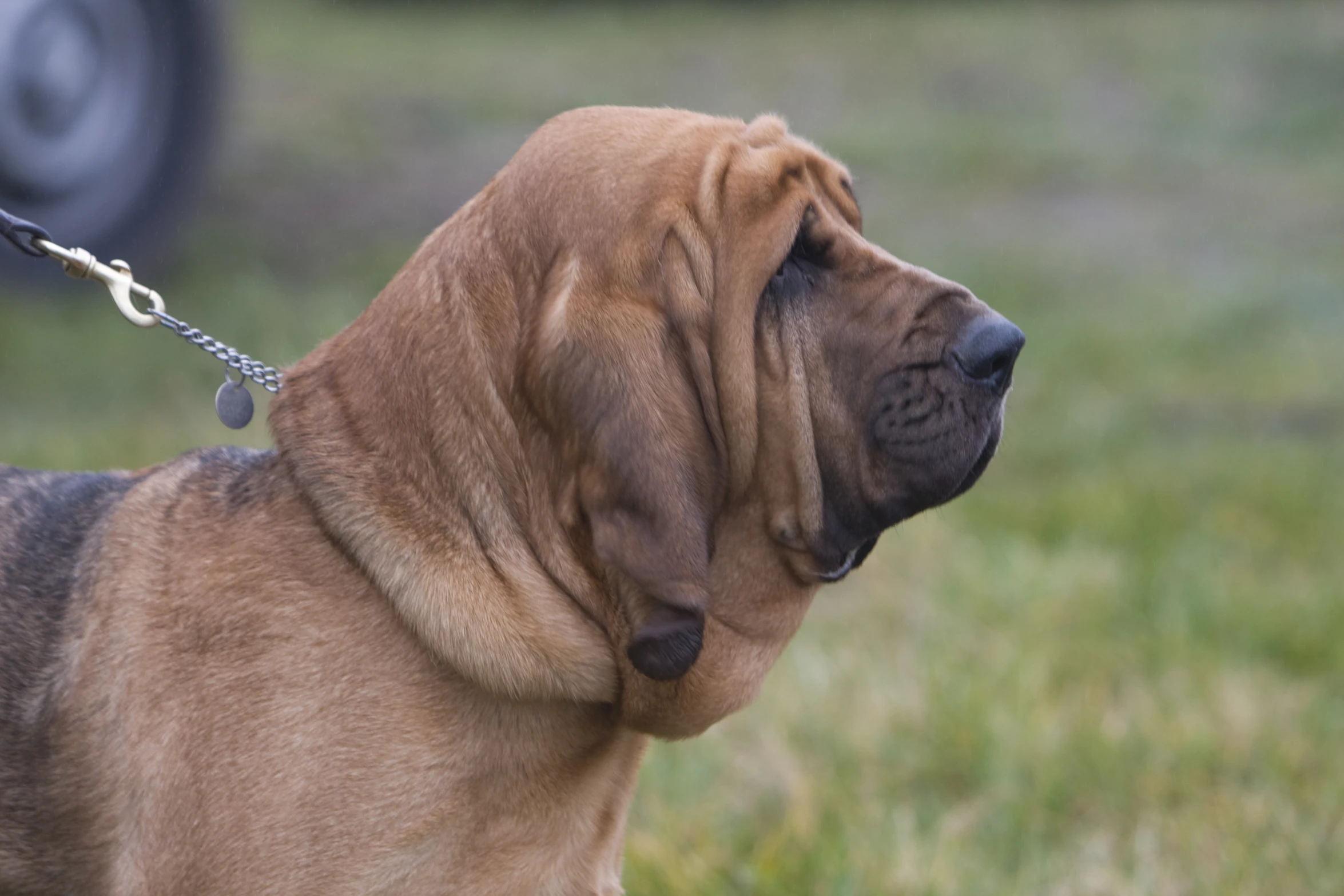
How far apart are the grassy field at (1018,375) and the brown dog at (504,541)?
4.66 feet

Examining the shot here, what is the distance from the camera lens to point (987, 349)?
9.96ft

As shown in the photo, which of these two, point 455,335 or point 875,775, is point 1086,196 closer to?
point 875,775

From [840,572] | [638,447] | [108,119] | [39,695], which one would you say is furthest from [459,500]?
[108,119]

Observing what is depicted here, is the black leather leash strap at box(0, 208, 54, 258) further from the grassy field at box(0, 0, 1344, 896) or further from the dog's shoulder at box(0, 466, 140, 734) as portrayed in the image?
the grassy field at box(0, 0, 1344, 896)

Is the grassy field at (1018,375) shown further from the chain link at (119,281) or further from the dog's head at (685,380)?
the chain link at (119,281)

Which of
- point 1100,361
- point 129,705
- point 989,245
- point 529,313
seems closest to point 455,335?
point 529,313

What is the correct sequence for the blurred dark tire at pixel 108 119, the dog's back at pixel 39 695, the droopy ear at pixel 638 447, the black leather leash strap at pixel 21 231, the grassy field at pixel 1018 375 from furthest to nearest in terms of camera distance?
the blurred dark tire at pixel 108 119 → the grassy field at pixel 1018 375 → the black leather leash strap at pixel 21 231 → the dog's back at pixel 39 695 → the droopy ear at pixel 638 447

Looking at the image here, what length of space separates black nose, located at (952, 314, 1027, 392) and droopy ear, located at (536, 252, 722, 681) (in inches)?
23.2

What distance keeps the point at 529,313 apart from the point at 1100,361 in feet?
23.5

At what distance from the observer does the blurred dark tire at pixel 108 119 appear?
7.67 metres

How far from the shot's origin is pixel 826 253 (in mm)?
3162

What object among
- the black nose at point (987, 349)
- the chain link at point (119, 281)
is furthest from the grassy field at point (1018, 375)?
the chain link at point (119, 281)

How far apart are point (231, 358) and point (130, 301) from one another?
263 millimetres

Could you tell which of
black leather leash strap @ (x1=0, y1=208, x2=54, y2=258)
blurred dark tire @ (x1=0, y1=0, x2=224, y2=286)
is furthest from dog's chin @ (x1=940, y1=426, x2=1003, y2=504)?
blurred dark tire @ (x1=0, y1=0, x2=224, y2=286)
